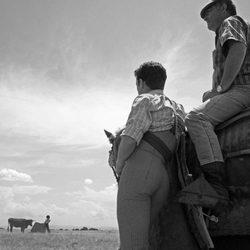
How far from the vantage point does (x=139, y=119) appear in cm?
418

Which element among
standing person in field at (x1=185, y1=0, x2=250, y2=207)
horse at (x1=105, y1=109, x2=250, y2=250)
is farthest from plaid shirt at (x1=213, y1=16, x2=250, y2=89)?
horse at (x1=105, y1=109, x2=250, y2=250)

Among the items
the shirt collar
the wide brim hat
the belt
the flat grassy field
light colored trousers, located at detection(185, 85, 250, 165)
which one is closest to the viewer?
light colored trousers, located at detection(185, 85, 250, 165)

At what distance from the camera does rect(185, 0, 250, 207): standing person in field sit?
160 inches

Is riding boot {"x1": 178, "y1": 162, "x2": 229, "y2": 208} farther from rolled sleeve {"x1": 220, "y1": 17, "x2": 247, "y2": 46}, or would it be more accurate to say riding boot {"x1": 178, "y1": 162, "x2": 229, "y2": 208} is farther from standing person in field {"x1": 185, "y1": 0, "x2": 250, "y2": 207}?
rolled sleeve {"x1": 220, "y1": 17, "x2": 247, "y2": 46}

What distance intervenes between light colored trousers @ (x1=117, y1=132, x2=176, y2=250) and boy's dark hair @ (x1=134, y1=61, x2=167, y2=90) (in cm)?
59

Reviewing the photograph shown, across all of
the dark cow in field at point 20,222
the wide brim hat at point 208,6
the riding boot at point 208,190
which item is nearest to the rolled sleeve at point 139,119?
the riding boot at point 208,190

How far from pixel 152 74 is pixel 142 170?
1.00m

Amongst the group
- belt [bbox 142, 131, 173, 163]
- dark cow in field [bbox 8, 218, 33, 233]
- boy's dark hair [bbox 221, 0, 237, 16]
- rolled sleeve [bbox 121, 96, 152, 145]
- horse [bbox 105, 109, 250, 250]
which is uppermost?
dark cow in field [bbox 8, 218, 33, 233]

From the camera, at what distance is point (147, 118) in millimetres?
4223

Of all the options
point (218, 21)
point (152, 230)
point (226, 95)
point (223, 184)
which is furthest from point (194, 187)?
point (218, 21)

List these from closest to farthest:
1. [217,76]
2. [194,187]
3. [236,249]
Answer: [194,187]
[236,249]
[217,76]

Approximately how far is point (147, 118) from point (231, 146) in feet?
2.67

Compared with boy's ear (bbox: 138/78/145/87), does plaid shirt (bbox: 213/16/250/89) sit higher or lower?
higher

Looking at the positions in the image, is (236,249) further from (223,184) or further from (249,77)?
(249,77)
